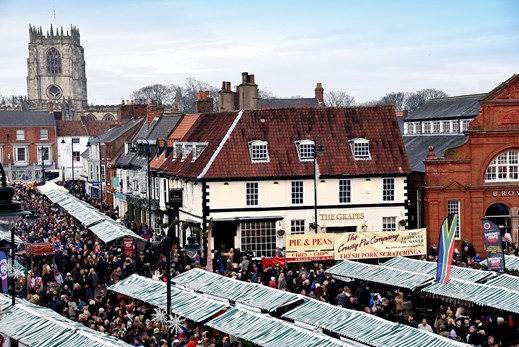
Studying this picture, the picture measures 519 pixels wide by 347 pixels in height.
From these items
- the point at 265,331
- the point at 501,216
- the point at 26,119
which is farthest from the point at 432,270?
the point at 26,119

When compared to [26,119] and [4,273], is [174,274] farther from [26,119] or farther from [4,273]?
[26,119]

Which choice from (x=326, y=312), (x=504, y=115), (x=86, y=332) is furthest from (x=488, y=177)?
(x=86, y=332)

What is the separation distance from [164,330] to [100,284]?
39.0 feet

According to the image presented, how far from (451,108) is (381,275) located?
1124 inches

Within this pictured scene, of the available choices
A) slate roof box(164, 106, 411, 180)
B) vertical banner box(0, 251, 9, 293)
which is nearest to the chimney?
slate roof box(164, 106, 411, 180)

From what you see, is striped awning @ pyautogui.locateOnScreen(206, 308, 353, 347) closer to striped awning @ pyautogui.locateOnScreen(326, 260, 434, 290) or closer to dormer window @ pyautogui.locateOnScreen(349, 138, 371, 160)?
striped awning @ pyautogui.locateOnScreen(326, 260, 434, 290)

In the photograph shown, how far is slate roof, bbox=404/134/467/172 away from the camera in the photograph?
2175 inches

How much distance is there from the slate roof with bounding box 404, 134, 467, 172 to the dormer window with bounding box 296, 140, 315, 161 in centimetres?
705

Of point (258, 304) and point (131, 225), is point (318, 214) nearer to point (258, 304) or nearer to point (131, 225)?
point (131, 225)

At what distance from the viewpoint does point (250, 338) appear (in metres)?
24.7

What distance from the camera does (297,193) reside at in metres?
48.7

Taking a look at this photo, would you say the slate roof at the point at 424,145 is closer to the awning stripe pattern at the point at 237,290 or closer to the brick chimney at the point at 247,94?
the brick chimney at the point at 247,94

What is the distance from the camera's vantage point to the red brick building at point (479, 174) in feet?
164

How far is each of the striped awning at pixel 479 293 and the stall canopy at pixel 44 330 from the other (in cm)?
1185
